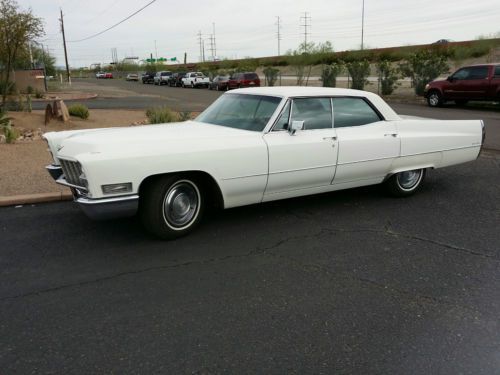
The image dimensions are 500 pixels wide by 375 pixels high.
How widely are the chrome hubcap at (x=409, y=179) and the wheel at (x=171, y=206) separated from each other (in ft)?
9.38

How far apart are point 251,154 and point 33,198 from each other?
3.04 meters

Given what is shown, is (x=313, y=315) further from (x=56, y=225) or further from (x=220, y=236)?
(x=56, y=225)

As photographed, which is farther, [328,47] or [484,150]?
[328,47]

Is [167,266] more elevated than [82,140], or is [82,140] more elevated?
[82,140]


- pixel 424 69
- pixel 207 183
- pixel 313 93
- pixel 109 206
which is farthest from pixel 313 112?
pixel 424 69

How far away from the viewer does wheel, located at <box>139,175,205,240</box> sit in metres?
4.39

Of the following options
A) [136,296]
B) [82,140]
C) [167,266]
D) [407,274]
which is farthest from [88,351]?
[407,274]

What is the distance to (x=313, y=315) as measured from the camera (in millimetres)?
3305

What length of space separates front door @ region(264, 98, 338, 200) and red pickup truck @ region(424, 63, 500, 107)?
15.4 metres

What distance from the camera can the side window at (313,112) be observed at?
520cm

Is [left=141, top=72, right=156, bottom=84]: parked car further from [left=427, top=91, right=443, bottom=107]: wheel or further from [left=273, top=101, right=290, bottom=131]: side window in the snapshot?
[left=273, top=101, right=290, bottom=131]: side window

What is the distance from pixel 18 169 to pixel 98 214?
4.12 meters

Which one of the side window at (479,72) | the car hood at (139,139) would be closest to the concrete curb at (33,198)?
the car hood at (139,139)

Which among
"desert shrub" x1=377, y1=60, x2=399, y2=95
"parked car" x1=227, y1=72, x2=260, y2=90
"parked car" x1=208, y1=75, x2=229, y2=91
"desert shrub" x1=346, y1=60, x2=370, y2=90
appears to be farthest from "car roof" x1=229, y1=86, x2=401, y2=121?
"parked car" x1=208, y1=75, x2=229, y2=91
